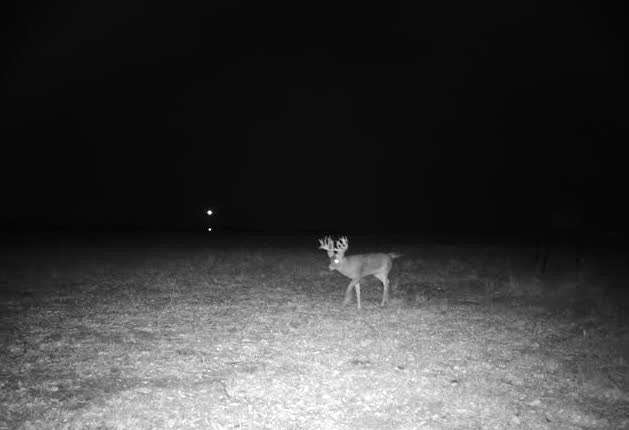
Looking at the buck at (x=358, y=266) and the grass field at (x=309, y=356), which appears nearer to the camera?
the grass field at (x=309, y=356)

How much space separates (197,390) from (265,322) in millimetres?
4457

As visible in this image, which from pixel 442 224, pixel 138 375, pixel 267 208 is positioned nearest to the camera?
pixel 138 375

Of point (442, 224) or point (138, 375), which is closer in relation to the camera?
point (138, 375)

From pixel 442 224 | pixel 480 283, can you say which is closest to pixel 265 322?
pixel 480 283

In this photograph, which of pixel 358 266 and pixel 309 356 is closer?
pixel 309 356

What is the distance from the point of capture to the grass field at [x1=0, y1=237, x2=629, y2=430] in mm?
6840

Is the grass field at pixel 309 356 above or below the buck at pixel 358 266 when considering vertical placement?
below

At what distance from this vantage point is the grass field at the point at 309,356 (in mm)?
6840

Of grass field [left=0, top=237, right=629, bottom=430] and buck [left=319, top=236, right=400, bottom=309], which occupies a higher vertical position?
buck [left=319, top=236, right=400, bottom=309]

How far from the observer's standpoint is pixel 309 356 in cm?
930

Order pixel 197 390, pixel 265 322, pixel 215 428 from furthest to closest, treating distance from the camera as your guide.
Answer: pixel 265 322 < pixel 197 390 < pixel 215 428

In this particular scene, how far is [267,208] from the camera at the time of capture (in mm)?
133375

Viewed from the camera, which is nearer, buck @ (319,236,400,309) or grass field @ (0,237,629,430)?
grass field @ (0,237,629,430)

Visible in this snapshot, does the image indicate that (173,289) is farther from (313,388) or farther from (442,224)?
(442,224)
